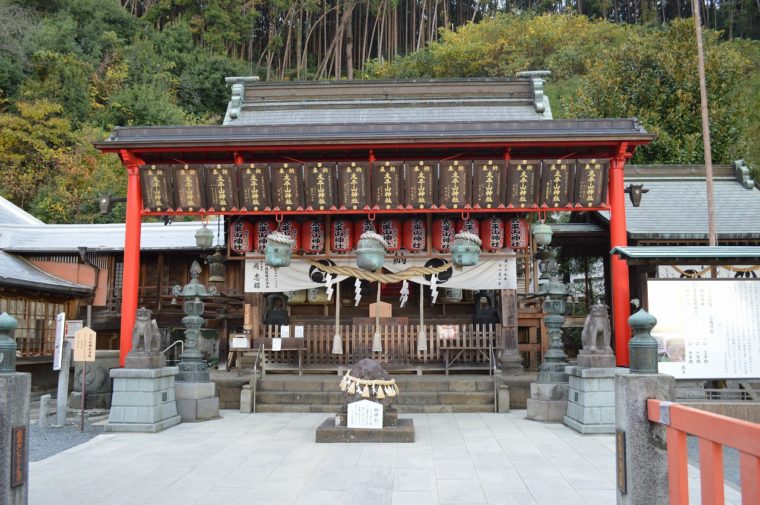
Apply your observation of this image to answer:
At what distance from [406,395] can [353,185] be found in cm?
495

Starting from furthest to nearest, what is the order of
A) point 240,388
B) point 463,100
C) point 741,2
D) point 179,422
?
1. point 741,2
2. point 463,100
3. point 240,388
4. point 179,422

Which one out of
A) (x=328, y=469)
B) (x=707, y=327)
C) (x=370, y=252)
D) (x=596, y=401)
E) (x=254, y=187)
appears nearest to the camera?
(x=328, y=469)

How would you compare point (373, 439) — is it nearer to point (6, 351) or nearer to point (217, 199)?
point (6, 351)

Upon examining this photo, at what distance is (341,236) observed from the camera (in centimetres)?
1537

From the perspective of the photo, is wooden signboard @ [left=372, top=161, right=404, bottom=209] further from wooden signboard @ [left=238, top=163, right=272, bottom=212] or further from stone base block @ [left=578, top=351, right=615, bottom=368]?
stone base block @ [left=578, top=351, right=615, bottom=368]

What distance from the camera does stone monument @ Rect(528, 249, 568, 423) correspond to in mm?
11367

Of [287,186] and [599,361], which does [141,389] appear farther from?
[599,361]

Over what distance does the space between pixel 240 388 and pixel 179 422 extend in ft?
7.11

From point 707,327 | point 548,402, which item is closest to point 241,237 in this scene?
point 548,402

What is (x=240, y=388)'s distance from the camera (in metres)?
13.7

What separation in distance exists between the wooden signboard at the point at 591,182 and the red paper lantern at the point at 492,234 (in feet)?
7.07

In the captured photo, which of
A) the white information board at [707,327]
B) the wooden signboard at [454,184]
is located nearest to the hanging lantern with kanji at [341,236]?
the wooden signboard at [454,184]

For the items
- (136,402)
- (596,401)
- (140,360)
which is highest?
(140,360)

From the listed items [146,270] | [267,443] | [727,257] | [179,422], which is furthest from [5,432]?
[146,270]
